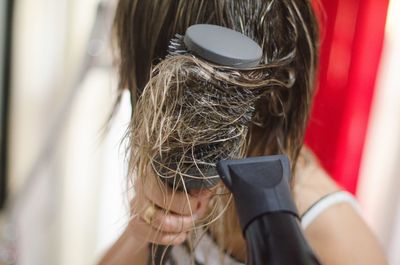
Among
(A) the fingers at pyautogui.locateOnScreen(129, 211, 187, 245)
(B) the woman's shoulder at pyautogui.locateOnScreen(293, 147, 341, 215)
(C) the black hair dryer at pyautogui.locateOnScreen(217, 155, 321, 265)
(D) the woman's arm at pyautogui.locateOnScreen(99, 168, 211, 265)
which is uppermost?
(C) the black hair dryer at pyautogui.locateOnScreen(217, 155, 321, 265)

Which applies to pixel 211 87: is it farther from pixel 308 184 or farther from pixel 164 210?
pixel 308 184

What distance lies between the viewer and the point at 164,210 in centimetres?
47

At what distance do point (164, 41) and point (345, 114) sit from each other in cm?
47

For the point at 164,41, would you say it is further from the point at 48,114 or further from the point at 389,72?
the point at 48,114

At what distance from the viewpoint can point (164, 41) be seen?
55 cm

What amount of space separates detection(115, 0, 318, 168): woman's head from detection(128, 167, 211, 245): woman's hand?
0.39 feet

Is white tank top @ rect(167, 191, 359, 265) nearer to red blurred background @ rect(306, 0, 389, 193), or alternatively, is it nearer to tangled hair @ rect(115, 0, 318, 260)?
tangled hair @ rect(115, 0, 318, 260)

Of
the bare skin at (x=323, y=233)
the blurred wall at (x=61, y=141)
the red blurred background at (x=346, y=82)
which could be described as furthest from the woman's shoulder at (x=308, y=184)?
the blurred wall at (x=61, y=141)

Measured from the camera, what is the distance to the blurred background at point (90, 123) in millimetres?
882

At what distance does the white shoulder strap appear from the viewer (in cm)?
66

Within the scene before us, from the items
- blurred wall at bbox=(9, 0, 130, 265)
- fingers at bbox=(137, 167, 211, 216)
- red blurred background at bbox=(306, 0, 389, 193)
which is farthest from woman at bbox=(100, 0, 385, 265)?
blurred wall at bbox=(9, 0, 130, 265)

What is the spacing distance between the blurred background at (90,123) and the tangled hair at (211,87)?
298 millimetres

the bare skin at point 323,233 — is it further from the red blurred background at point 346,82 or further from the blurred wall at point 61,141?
the blurred wall at point 61,141

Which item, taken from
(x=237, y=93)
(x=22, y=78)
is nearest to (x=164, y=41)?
(x=237, y=93)
